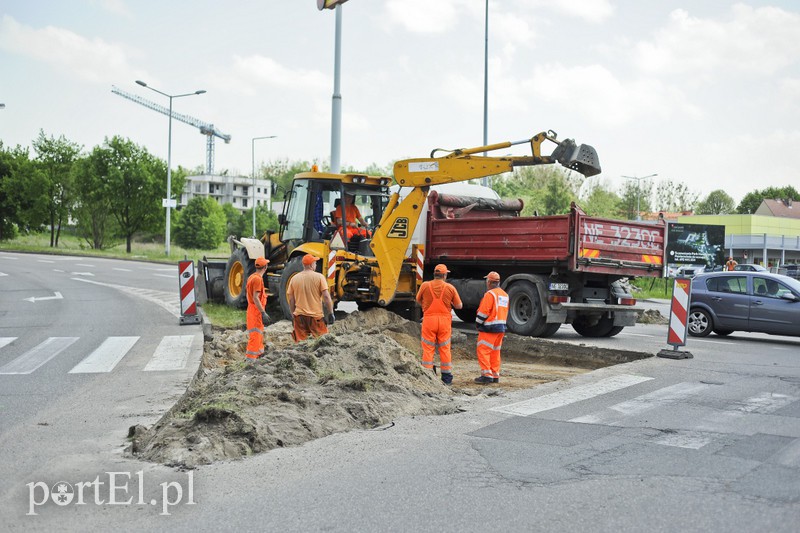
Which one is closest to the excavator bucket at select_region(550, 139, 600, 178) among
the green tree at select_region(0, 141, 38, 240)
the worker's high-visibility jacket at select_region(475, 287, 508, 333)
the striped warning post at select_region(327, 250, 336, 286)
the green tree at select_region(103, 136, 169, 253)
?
the worker's high-visibility jacket at select_region(475, 287, 508, 333)

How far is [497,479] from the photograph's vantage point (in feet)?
19.3

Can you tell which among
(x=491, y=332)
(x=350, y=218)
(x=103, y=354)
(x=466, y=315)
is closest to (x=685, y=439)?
(x=491, y=332)

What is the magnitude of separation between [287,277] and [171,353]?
3.90 metres

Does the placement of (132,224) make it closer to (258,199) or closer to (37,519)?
(37,519)

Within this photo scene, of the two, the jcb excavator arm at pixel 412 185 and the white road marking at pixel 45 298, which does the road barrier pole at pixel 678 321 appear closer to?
the jcb excavator arm at pixel 412 185

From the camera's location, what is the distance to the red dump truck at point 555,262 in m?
15.4

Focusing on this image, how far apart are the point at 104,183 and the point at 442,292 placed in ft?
153

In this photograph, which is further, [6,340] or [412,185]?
[412,185]

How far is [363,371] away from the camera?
9.47m

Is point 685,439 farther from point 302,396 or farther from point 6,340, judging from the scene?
point 6,340

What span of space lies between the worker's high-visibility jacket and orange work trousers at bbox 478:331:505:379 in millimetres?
80

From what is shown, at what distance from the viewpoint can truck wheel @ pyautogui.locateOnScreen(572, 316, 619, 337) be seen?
16.7 meters

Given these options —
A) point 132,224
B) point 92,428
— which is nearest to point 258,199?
point 132,224

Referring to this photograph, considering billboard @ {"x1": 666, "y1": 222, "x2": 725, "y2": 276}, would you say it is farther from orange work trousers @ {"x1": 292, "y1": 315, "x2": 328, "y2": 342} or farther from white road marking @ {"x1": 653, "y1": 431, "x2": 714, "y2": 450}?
white road marking @ {"x1": 653, "y1": 431, "x2": 714, "y2": 450}
